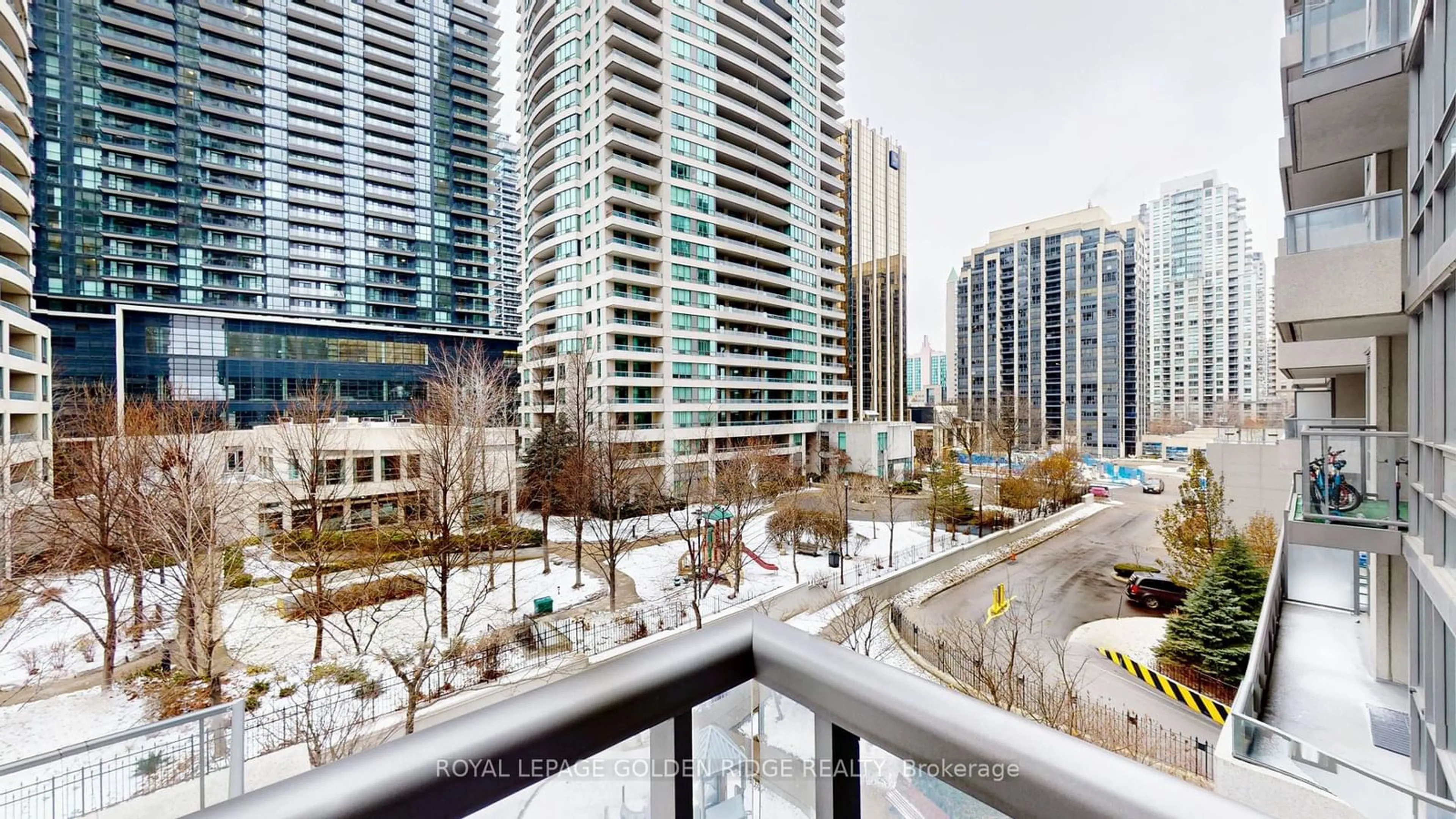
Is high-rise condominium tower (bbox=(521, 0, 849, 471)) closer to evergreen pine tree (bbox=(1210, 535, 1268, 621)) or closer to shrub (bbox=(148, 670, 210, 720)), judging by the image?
shrub (bbox=(148, 670, 210, 720))

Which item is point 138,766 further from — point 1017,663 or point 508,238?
point 508,238

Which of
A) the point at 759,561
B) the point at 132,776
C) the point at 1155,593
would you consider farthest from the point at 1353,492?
the point at 759,561

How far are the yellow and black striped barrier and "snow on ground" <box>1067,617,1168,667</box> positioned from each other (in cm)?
28

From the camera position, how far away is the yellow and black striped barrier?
22.1 feet

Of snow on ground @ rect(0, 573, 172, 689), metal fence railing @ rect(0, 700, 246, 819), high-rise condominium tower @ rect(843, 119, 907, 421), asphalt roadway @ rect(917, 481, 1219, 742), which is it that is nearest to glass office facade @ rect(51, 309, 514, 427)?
snow on ground @ rect(0, 573, 172, 689)

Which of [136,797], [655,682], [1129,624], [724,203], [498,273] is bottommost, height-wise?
[1129,624]

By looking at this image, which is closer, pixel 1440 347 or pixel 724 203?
pixel 1440 347

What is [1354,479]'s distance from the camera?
386 cm

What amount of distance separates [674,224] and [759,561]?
14.0m

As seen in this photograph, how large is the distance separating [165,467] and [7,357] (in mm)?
8800

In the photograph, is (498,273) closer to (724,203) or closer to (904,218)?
(724,203)

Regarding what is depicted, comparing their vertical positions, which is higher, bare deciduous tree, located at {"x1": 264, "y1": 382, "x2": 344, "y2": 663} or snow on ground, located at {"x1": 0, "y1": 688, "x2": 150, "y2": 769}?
bare deciduous tree, located at {"x1": 264, "y1": 382, "x2": 344, "y2": 663}

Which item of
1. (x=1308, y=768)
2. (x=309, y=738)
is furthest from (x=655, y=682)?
(x=309, y=738)

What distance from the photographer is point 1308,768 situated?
2908 mm
